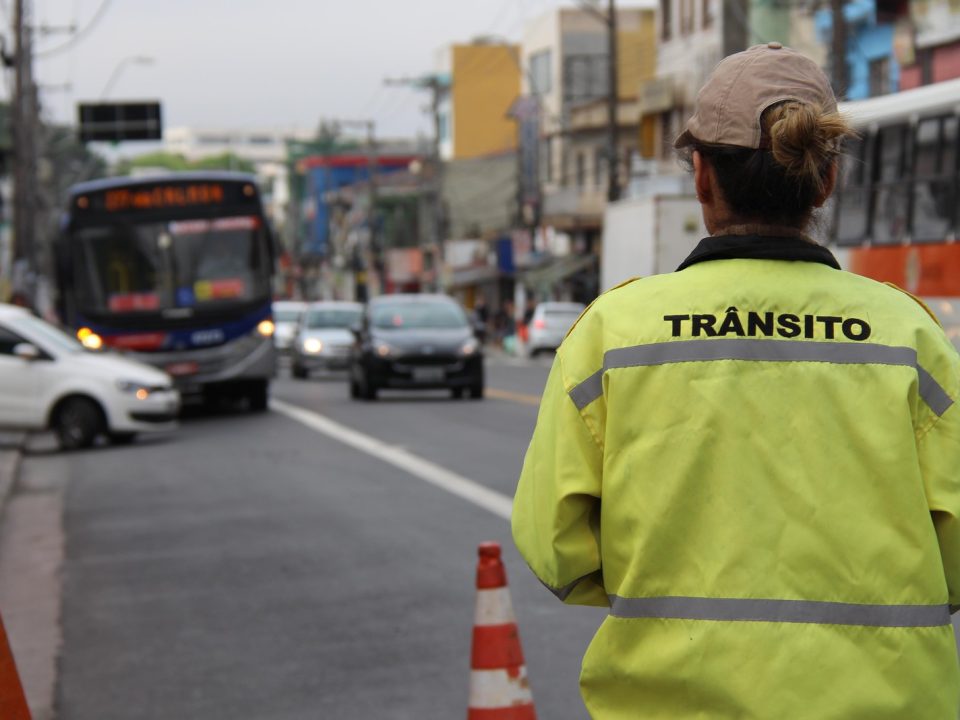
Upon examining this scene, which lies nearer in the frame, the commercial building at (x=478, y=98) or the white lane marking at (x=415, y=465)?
the white lane marking at (x=415, y=465)

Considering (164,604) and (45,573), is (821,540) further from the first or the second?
(45,573)

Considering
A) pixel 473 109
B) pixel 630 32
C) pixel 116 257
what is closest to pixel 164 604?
pixel 116 257

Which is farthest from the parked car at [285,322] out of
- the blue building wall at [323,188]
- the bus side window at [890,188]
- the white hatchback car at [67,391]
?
the blue building wall at [323,188]

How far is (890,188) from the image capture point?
1998 centimetres

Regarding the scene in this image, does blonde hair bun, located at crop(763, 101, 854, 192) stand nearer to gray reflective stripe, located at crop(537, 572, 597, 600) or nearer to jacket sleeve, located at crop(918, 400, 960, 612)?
jacket sleeve, located at crop(918, 400, 960, 612)

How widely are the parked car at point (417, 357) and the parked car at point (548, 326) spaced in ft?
69.4

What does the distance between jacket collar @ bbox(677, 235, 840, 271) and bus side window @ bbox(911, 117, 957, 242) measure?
1639 centimetres

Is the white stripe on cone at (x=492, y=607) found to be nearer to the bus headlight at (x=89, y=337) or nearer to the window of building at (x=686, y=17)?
the bus headlight at (x=89, y=337)

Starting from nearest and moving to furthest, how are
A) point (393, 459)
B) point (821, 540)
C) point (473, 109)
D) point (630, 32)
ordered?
1. point (821, 540)
2. point (393, 459)
3. point (630, 32)
4. point (473, 109)

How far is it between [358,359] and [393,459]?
942cm

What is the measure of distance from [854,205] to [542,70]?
50838mm

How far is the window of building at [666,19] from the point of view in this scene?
168ft

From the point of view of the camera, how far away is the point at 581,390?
2.72 meters

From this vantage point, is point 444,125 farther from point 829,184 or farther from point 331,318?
point 829,184
